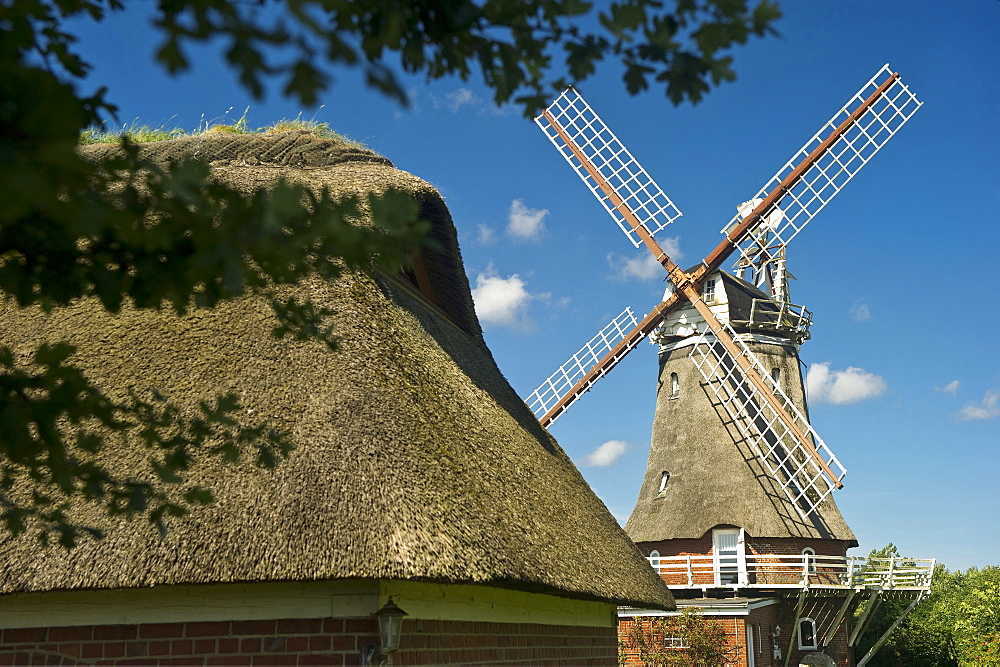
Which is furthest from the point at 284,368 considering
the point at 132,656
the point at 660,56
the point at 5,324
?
the point at 660,56

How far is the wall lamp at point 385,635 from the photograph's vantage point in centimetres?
529

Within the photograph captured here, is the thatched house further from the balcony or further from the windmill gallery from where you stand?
the balcony

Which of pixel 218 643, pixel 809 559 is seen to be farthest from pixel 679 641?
pixel 218 643

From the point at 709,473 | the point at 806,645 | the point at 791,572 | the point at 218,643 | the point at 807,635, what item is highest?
the point at 709,473

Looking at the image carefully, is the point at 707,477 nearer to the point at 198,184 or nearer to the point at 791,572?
the point at 791,572

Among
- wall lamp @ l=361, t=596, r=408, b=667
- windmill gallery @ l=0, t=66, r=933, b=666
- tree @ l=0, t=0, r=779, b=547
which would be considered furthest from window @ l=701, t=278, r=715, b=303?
tree @ l=0, t=0, r=779, b=547

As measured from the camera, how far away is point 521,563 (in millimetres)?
6043

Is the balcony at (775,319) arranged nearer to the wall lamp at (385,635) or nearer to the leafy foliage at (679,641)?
the leafy foliage at (679,641)

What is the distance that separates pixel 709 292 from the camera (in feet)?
84.3

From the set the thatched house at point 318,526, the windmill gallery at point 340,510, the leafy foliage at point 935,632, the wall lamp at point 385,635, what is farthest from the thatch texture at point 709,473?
the wall lamp at point 385,635

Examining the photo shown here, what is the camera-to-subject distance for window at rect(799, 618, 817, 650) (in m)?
24.8

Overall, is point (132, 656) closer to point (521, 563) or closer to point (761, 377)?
point (521, 563)

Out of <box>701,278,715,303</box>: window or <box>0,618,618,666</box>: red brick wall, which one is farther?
<box>701,278,715,303</box>: window

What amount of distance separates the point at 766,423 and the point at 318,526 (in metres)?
21.7
